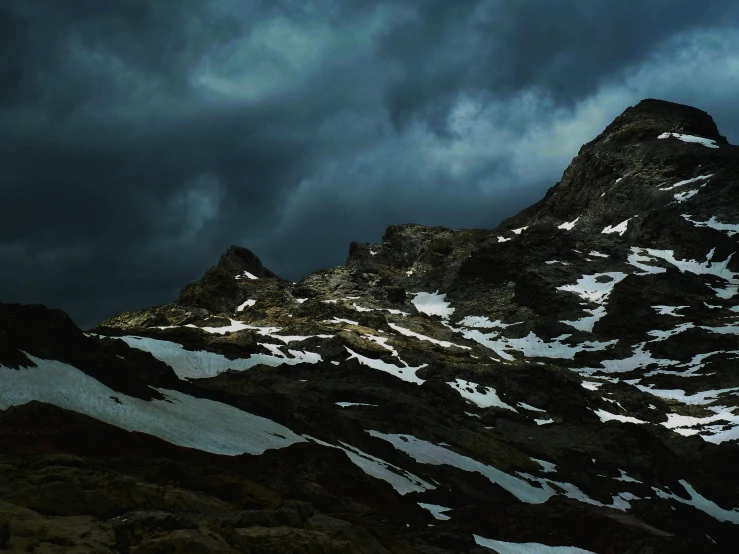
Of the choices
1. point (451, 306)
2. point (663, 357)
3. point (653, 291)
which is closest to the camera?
point (663, 357)

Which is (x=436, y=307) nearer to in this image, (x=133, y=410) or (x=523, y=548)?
(x=133, y=410)

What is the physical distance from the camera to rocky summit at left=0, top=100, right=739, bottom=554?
1797cm

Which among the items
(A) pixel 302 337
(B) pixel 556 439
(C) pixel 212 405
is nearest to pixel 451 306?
(A) pixel 302 337

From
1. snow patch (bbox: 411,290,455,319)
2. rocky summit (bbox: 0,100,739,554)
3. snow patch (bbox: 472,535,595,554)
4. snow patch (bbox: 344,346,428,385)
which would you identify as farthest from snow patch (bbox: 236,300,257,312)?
snow patch (bbox: 472,535,595,554)

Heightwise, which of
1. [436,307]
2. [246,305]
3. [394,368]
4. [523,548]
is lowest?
[523,548]

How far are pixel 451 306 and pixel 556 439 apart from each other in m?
113

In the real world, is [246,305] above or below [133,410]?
above

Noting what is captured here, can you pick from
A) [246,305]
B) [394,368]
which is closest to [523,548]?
[394,368]

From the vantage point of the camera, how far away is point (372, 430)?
5622 cm

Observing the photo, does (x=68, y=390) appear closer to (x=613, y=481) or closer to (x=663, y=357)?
(x=613, y=481)

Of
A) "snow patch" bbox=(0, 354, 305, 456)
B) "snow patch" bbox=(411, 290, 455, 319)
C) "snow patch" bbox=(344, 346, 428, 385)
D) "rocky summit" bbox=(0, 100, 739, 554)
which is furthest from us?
"snow patch" bbox=(411, 290, 455, 319)

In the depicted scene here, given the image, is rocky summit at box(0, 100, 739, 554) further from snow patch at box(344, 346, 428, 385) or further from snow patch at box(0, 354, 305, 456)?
snow patch at box(344, 346, 428, 385)

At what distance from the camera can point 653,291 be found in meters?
171

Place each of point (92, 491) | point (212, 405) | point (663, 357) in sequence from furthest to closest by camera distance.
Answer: point (663, 357) → point (212, 405) → point (92, 491)
